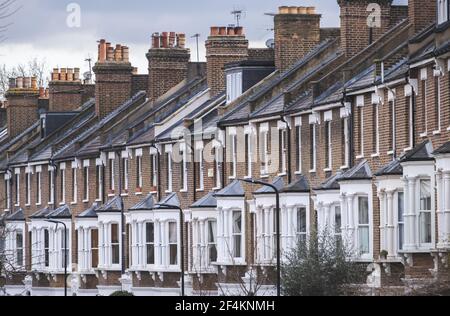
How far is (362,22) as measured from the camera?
6781 cm

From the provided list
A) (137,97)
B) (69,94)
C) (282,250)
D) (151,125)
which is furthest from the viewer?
(69,94)

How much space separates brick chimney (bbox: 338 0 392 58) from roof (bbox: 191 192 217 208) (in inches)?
384

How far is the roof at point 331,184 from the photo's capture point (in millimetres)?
62047

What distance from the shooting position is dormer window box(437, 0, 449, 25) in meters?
55.3

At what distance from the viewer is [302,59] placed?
74875mm

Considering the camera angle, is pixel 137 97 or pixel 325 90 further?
pixel 137 97

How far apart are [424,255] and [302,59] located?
2263 cm

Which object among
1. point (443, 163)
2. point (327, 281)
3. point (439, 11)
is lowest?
point (327, 281)

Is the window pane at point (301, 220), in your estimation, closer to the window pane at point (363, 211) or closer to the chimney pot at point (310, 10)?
the window pane at point (363, 211)

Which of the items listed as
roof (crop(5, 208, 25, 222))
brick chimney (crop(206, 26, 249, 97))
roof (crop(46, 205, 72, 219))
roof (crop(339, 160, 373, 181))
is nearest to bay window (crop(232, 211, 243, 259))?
brick chimney (crop(206, 26, 249, 97))

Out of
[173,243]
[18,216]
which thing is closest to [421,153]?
[173,243]

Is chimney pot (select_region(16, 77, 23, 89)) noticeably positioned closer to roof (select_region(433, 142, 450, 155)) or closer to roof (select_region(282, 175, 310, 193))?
roof (select_region(282, 175, 310, 193))

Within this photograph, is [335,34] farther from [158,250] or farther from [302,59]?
[158,250]
